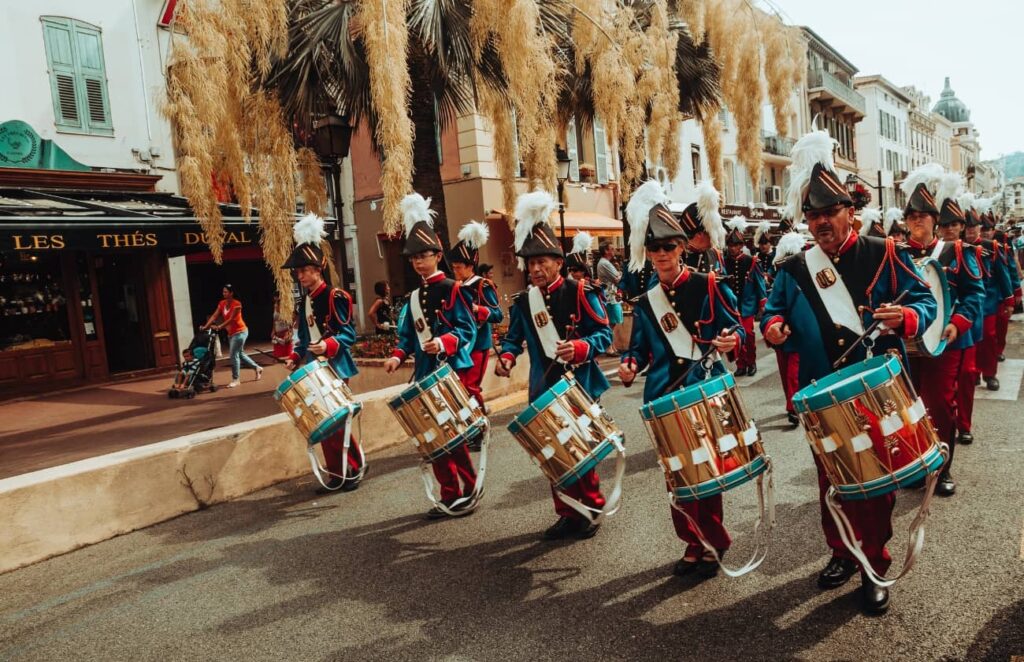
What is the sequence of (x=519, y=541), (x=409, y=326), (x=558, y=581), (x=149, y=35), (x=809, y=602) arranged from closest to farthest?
1. (x=809, y=602)
2. (x=558, y=581)
3. (x=519, y=541)
4. (x=409, y=326)
5. (x=149, y=35)

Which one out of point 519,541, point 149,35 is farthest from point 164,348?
point 519,541

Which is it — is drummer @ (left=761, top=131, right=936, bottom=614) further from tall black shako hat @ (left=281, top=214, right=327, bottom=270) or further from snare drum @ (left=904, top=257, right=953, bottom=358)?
tall black shako hat @ (left=281, top=214, right=327, bottom=270)

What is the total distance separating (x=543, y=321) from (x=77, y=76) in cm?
1324

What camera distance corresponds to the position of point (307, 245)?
21.9 ft

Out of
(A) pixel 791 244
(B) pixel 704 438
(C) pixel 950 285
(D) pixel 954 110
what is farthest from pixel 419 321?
(D) pixel 954 110

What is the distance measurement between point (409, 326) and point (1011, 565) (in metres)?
4.21

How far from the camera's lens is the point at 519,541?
4.75 m

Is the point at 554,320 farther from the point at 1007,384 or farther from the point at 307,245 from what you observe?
the point at 1007,384

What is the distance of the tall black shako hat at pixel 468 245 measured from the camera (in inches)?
344

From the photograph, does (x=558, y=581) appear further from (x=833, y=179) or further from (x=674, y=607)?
(x=833, y=179)

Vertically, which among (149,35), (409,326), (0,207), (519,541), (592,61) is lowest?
(519,541)

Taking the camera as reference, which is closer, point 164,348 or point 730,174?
point 164,348

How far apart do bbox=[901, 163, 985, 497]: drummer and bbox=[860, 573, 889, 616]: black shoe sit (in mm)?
1524

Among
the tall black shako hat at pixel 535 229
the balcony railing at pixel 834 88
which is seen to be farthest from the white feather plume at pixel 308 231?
the balcony railing at pixel 834 88
